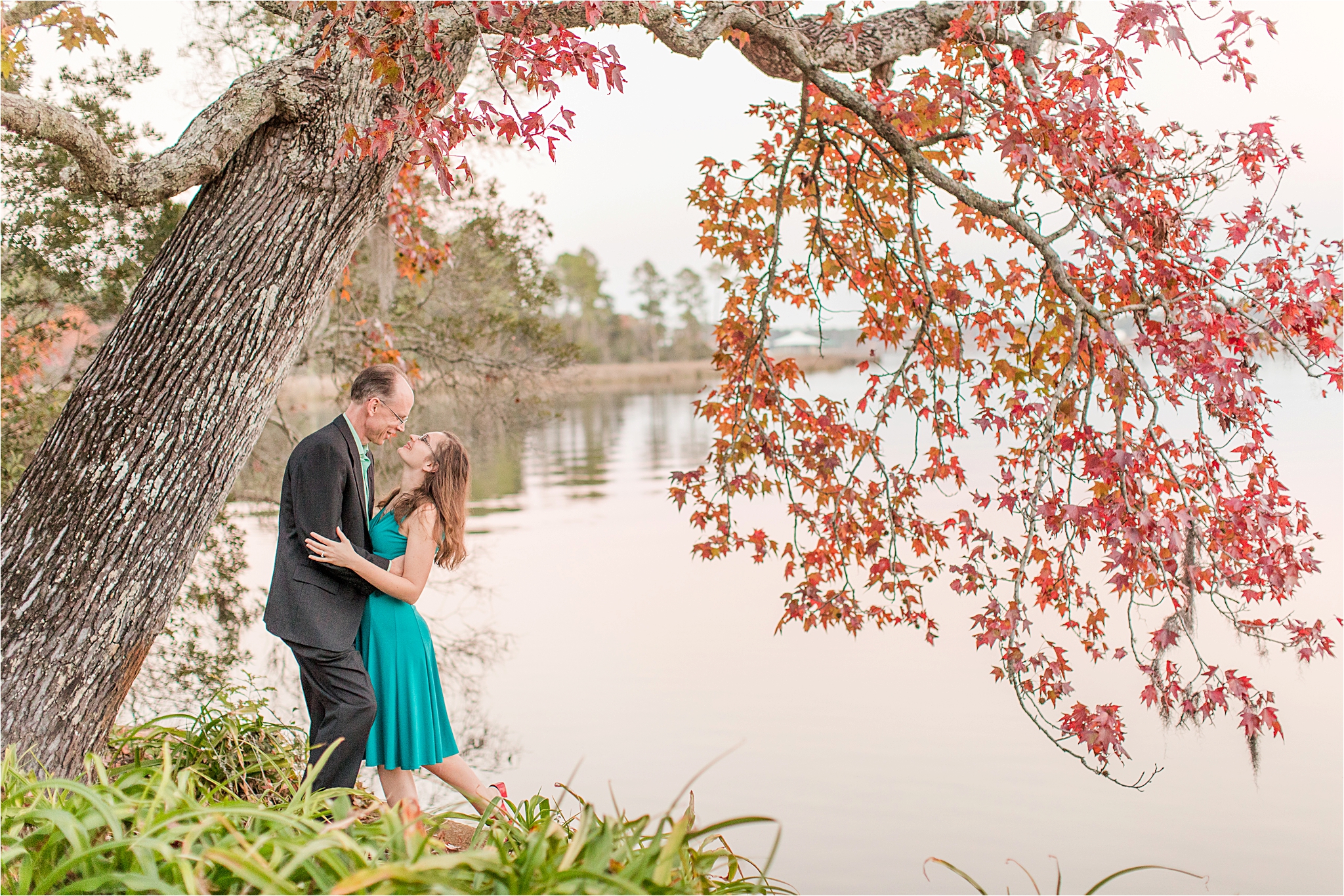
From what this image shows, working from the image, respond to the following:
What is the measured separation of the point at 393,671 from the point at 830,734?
15.6ft

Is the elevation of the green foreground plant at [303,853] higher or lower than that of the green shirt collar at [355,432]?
lower

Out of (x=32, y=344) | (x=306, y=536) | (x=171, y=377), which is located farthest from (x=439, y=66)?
(x=32, y=344)

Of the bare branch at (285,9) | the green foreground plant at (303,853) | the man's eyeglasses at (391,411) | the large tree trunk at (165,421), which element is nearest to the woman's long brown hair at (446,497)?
the man's eyeglasses at (391,411)

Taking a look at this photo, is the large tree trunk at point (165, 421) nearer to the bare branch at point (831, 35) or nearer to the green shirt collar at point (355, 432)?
the green shirt collar at point (355, 432)

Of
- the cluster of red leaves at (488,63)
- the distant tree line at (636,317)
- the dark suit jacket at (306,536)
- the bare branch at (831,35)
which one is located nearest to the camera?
the cluster of red leaves at (488,63)

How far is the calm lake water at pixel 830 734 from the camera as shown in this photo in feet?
19.8

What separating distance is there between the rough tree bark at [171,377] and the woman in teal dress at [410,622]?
0.62 m

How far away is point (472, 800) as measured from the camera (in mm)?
3094

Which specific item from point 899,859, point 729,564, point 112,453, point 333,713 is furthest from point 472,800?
point 729,564

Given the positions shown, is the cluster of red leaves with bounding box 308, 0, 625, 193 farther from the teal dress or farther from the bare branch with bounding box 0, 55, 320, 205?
the teal dress

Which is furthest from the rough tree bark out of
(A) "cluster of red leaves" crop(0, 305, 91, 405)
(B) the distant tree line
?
(B) the distant tree line

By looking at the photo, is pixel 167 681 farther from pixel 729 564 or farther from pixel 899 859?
pixel 729 564

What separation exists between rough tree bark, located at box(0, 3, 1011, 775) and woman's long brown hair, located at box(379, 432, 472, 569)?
2.09ft

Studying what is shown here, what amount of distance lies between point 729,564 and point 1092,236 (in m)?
8.83
